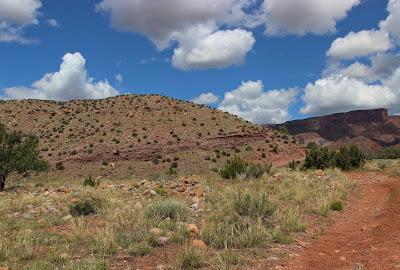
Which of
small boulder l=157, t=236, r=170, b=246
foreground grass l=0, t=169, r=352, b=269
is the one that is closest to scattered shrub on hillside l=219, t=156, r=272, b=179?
foreground grass l=0, t=169, r=352, b=269

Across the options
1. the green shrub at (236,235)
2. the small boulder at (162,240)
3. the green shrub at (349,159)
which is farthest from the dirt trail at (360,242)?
the green shrub at (349,159)

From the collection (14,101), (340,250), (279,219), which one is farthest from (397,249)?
(14,101)

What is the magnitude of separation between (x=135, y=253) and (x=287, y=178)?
14327 millimetres

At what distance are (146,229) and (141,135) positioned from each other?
4264cm

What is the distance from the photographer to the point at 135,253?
9086mm

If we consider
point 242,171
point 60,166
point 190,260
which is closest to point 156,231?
point 190,260

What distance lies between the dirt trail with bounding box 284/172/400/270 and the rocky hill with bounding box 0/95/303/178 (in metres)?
29.9

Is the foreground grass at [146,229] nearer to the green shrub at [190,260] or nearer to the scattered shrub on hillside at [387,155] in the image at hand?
the green shrub at [190,260]

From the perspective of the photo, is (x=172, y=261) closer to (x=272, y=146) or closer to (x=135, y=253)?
(x=135, y=253)

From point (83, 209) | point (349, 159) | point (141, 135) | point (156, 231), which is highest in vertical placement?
point (141, 135)

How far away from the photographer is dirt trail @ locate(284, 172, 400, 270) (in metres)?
8.11

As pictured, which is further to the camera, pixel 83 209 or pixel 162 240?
pixel 83 209

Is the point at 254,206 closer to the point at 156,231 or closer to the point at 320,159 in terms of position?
the point at 156,231

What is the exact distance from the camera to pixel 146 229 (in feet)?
35.3
